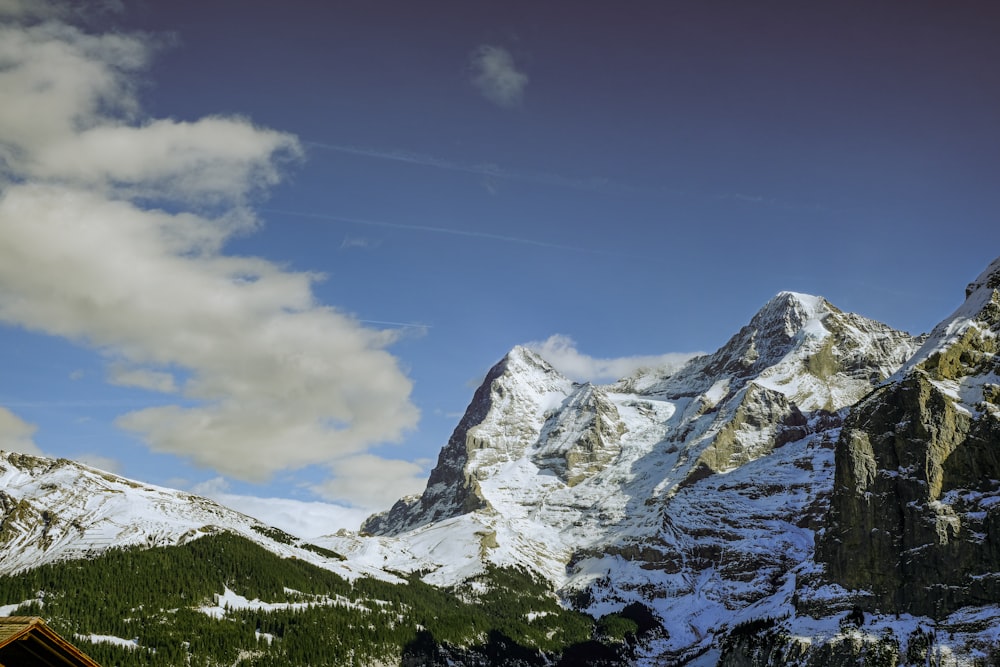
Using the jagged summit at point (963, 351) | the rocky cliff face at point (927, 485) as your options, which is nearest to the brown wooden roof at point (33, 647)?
the rocky cliff face at point (927, 485)

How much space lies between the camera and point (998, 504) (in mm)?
158750

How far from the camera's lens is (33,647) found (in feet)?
65.3

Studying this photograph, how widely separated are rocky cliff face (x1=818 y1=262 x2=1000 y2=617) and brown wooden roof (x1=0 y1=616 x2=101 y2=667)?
16795cm

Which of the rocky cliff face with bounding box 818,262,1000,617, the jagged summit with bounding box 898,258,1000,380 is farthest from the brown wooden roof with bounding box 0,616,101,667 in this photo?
the jagged summit with bounding box 898,258,1000,380

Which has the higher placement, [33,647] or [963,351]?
[963,351]

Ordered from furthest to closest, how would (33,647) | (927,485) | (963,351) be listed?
1. (963,351)
2. (927,485)
3. (33,647)

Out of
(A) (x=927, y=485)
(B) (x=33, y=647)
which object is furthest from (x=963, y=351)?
(B) (x=33, y=647)

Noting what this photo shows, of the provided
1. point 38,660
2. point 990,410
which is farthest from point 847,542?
point 38,660

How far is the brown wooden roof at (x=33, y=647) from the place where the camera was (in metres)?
18.8

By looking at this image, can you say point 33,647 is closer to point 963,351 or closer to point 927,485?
point 927,485

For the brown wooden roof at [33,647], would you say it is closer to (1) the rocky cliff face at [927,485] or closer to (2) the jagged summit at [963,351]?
(1) the rocky cliff face at [927,485]

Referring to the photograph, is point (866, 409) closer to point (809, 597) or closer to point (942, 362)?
point (942, 362)

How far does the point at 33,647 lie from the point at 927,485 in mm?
180342

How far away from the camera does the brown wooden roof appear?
61.6 ft
